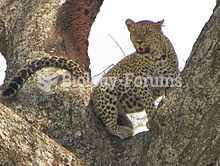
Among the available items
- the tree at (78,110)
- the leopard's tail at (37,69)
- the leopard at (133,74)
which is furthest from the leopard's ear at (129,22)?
the leopard's tail at (37,69)

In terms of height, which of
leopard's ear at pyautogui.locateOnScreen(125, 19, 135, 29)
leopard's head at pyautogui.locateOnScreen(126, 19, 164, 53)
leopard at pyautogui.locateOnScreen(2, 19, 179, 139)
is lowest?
leopard at pyautogui.locateOnScreen(2, 19, 179, 139)

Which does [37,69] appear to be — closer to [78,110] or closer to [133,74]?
[78,110]

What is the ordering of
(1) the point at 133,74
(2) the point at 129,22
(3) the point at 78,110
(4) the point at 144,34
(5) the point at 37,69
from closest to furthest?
(3) the point at 78,110 < (5) the point at 37,69 < (1) the point at 133,74 < (4) the point at 144,34 < (2) the point at 129,22

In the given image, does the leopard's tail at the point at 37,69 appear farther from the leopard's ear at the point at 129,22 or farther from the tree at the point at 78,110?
the leopard's ear at the point at 129,22

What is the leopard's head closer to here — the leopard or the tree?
the leopard

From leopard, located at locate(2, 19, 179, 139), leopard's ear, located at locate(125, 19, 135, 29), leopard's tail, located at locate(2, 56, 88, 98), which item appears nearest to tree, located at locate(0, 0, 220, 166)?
leopard's tail, located at locate(2, 56, 88, 98)

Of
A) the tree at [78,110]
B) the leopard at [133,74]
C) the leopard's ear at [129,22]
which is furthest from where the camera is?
the leopard's ear at [129,22]

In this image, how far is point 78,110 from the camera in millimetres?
5539

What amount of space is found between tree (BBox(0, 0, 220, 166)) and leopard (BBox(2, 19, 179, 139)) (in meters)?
0.27

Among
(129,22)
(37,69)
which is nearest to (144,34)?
(129,22)

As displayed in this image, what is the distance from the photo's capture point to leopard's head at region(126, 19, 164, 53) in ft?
24.3

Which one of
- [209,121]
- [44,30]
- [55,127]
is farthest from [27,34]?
[209,121]

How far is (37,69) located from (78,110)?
747 mm

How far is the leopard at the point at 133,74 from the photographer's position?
633cm
